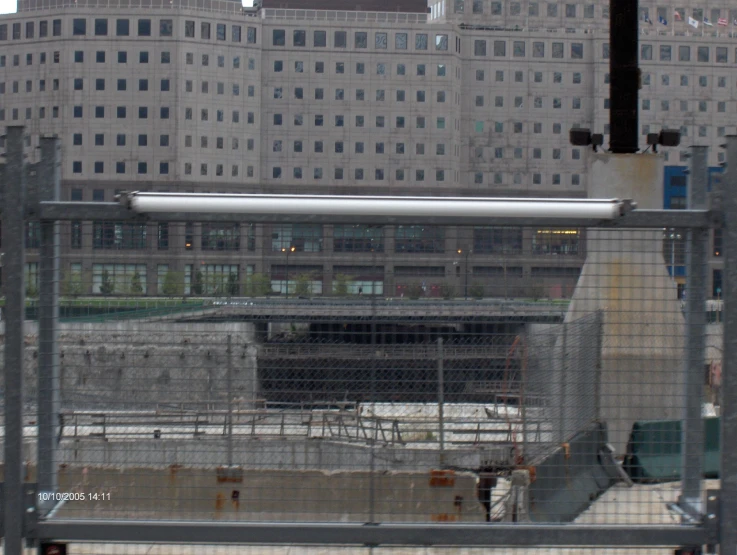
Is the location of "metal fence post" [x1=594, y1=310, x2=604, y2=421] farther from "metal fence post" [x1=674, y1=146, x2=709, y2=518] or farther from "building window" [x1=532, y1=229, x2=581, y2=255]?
"building window" [x1=532, y1=229, x2=581, y2=255]

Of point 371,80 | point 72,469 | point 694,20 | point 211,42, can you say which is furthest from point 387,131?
point 72,469

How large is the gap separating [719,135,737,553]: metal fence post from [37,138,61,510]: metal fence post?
296 centimetres

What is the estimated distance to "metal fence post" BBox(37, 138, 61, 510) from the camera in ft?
14.2

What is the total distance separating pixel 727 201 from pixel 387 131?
224 feet

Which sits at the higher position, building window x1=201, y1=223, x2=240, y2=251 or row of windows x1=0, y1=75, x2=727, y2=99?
row of windows x1=0, y1=75, x2=727, y2=99

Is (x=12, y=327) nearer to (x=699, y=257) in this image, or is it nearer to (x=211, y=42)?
(x=699, y=257)

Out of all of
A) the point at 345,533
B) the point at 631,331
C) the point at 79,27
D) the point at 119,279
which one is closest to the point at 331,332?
the point at 345,533

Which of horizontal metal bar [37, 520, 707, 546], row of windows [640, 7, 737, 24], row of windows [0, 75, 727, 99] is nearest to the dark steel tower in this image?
horizontal metal bar [37, 520, 707, 546]

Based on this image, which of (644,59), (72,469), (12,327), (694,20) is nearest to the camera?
(12,327)

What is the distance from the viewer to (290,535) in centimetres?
427

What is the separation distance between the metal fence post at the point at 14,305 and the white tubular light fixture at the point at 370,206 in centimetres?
48

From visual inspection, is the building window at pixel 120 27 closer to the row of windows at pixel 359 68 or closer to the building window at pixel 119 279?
the row of windows at pixel 359 68

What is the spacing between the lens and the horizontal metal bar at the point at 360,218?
4273mm
